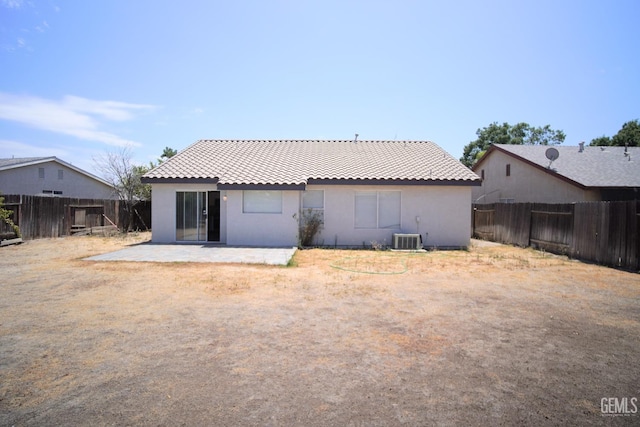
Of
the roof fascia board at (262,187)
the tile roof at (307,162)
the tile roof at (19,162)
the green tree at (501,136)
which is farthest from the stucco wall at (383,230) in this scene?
the green tree at (501,136)

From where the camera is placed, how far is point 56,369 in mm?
3656

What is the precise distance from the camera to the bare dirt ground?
3008 mm

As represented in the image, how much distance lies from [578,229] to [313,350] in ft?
37.3

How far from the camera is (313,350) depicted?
13.9 ft

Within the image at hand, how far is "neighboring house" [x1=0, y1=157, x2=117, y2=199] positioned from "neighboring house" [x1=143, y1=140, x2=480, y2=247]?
1324cm

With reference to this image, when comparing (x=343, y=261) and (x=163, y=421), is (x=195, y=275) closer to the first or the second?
(x=343, y=261)

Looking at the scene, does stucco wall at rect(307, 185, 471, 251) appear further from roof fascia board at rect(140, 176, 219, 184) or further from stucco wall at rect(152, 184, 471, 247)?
roof fascia board at rect(140, 176, 219, 184)

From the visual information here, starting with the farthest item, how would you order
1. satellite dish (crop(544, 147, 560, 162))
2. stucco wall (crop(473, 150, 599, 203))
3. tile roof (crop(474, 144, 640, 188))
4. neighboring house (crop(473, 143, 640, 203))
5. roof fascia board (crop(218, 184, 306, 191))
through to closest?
satellite dish (crop(544, 147, 560, 162))
stucco wall (crop(473, 150, 599, 203))
tile roof (crop(474, 144, 640, 188))
neighboring house (crop(473, 143, 640, 203))
roof fascia board (crop(218, 184, 306, 191))

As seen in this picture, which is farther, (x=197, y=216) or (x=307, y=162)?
(x=307, y=162)

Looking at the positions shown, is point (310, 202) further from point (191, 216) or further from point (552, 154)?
point (552, 154)
